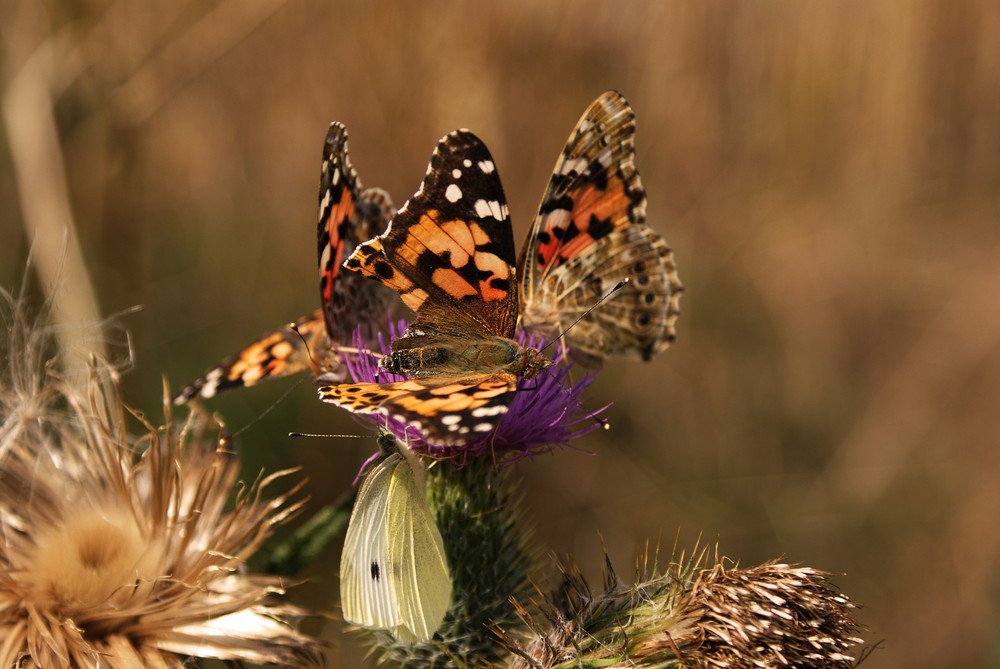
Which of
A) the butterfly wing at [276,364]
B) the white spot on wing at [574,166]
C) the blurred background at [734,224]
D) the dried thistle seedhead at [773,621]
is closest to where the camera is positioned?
the dried thistle seedhead at [773,621]

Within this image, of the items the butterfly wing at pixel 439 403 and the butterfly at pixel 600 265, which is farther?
the butterfly at pixel 600 265

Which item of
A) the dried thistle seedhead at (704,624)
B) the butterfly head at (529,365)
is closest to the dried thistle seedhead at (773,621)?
the dried thistle seedhead at (704,624)

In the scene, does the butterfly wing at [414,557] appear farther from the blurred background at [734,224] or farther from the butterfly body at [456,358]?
the blurred background at [734,224]

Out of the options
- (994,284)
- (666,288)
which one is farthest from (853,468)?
(666,288)

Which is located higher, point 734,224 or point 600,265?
point 734,224

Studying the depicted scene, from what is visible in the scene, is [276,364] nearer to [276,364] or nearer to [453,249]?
[276,364]

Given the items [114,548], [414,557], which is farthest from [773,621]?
[114,548]
